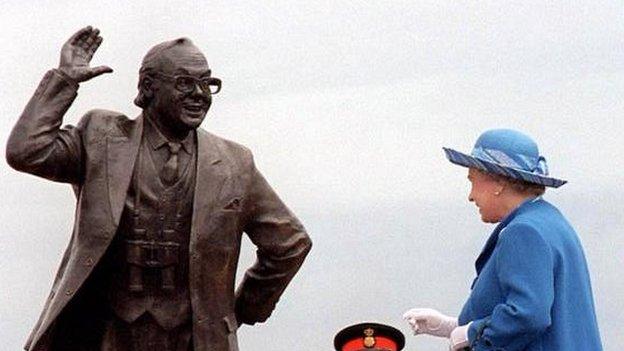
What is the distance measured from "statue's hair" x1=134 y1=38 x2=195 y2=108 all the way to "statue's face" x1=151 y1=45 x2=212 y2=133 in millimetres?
30

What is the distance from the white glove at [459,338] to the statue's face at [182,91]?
242 centimetres

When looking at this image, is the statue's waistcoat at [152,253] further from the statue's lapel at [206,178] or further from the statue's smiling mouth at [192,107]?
the statue's smiling mouth at [192,107]

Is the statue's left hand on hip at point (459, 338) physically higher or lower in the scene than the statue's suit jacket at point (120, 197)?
lower

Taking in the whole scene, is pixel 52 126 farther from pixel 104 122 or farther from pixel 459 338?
pixel 459 338

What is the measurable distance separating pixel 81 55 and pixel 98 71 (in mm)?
230

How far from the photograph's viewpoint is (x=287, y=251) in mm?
10352

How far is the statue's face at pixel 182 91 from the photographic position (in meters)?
9.79

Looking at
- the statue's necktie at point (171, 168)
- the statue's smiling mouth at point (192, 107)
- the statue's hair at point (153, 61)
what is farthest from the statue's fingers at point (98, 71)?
the statue's necktie at point (171, 168)

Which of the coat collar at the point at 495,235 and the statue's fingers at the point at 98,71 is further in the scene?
the statue's fingers at the point at 98,71

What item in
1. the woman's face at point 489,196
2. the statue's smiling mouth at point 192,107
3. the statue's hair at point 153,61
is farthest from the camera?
the statue's hair at point 153,61

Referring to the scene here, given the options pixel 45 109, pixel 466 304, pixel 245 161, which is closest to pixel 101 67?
pixel 45 109

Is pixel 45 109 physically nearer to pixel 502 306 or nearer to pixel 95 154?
pixel 95 154

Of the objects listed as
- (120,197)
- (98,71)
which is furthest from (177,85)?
(120,197)

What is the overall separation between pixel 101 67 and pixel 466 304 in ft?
9.02
